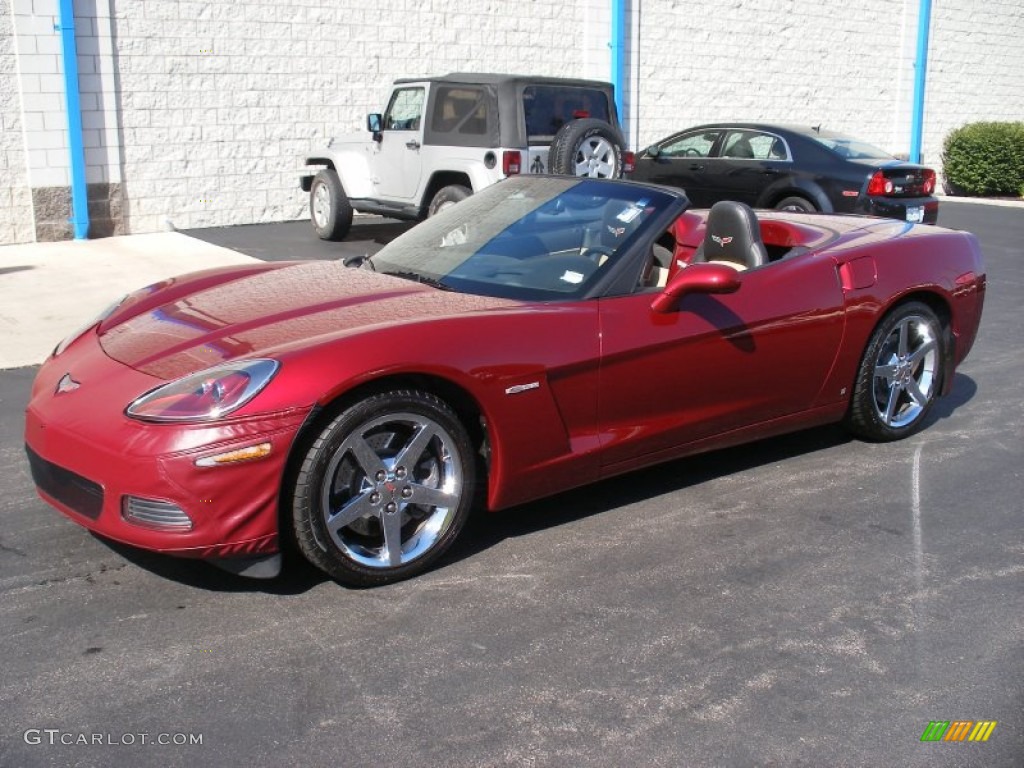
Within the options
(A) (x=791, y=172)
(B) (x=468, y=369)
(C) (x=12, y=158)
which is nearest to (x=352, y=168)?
(C) (x=12, y=158)

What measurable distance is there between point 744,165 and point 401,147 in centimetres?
426

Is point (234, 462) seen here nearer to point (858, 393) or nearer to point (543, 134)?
point (858, 393)

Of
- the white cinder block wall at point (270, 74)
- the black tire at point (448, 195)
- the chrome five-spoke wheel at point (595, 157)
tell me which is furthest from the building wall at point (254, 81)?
the chrome five-spoke wheel at point (595, 157)

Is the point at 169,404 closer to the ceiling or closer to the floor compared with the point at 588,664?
closer to the ceiling

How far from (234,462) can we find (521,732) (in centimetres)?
125

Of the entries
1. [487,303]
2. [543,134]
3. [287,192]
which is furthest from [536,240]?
[287,192]

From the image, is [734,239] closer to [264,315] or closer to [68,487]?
[264,315]

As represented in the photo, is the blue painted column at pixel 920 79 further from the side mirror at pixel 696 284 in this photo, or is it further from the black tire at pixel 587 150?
the side mirror at pixel 696 284

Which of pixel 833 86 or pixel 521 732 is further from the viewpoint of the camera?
pixel 833 86

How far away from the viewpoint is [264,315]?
427 cm

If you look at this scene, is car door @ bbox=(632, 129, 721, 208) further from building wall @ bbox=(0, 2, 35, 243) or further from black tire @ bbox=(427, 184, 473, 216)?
building wall @ bbox=(0, 2, 35, 243)

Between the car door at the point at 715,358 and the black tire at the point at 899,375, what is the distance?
374mm

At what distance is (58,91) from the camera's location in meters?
12.3

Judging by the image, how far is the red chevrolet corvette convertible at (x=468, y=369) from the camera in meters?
3.65
